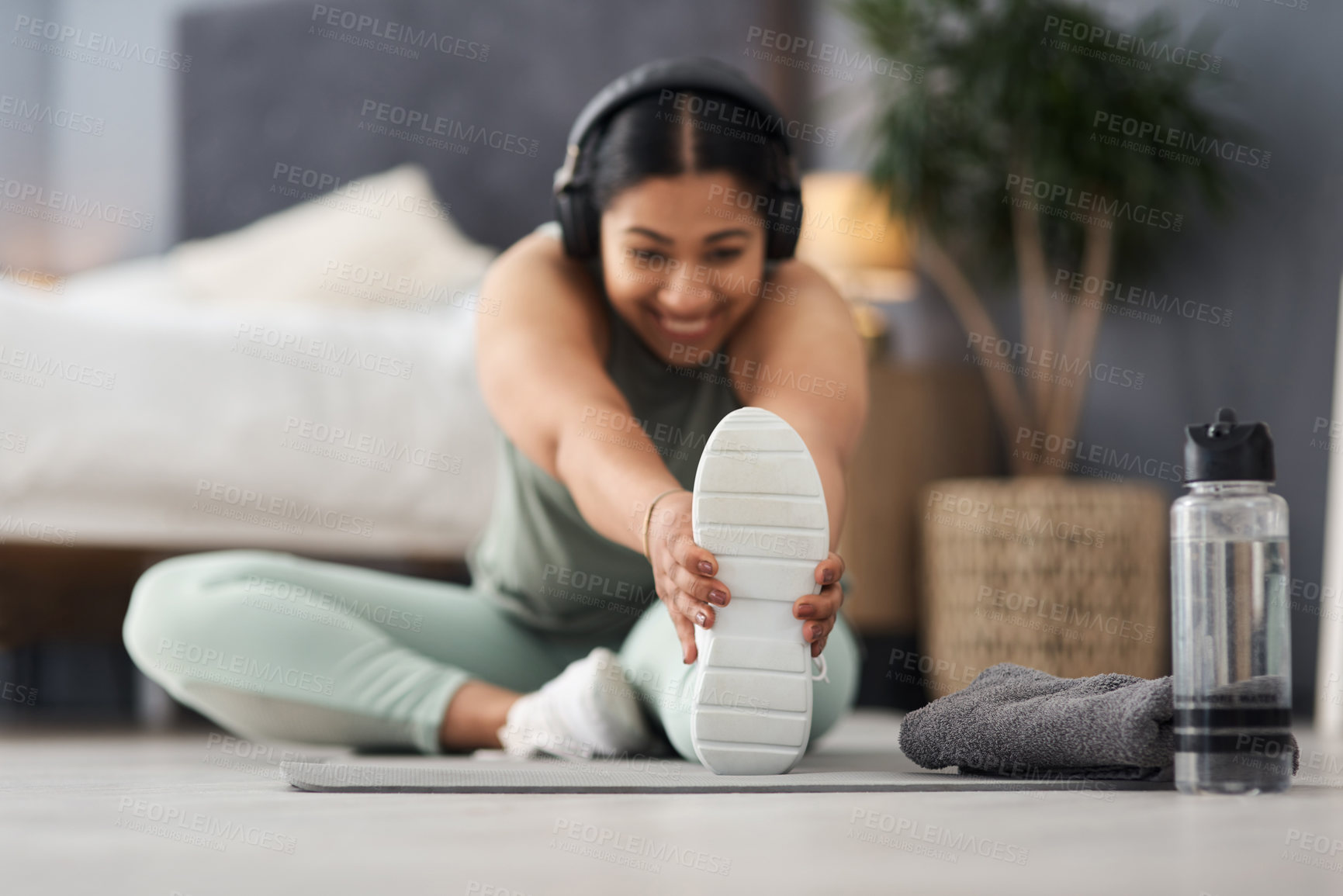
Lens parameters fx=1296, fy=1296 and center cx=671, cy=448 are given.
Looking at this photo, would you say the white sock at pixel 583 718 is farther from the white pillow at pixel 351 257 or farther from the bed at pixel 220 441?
the white pillow at pixel 351 257

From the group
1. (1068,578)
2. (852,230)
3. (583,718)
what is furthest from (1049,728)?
(852,230)

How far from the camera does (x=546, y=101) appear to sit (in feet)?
11.2

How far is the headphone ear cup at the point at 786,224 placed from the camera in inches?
44.5

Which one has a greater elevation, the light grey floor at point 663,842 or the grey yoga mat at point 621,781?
the light grey floor at point 663,842

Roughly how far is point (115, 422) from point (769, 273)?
1.06 m

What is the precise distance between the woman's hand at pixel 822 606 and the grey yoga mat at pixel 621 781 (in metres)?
0.10

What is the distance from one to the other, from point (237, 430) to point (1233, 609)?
145cm

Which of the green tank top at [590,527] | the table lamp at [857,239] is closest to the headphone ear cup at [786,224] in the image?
the green tank top at [590,527]

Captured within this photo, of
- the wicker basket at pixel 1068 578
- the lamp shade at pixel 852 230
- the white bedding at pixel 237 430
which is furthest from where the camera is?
the lamp shade at pixel 852 230

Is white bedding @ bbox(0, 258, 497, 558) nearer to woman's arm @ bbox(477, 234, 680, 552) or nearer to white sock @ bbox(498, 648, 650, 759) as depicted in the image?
woman's arm @ bbox(477, 234, 680, 552)

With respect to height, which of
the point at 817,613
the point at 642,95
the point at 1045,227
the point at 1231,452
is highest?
the point at 1045,227

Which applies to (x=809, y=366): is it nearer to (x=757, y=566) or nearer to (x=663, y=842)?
(x=757, y=566)

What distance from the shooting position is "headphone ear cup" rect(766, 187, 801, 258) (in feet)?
3.71

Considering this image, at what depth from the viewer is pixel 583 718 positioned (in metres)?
1.03
